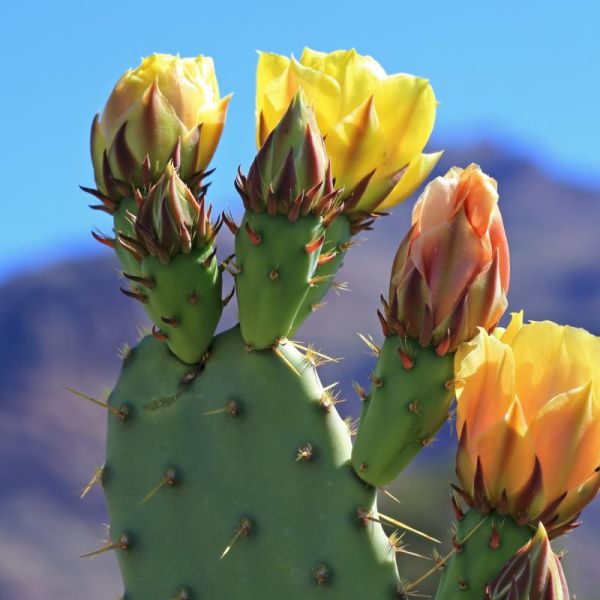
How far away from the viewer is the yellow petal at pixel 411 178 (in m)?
1.75

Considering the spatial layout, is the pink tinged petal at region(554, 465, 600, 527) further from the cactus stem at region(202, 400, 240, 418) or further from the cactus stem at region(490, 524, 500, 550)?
the cactus stem at region(202, 400, 240, 418)

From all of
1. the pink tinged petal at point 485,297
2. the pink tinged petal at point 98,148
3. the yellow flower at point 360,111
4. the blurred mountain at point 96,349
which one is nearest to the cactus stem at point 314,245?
the yellow flower at point 360,111

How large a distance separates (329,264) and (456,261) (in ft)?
0.90

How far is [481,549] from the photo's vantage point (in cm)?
149

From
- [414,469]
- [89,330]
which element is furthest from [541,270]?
[414,469]

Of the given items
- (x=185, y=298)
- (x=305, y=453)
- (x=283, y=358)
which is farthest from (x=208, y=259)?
(x=305, y=453)

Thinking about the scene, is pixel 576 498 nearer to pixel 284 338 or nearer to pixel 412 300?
pixel 412 300

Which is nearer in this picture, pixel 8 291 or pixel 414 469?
pixel 414 469

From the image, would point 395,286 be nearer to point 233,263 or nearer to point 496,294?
point 496,294

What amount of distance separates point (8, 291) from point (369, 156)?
29008mm

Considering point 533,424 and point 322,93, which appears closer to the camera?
point 533,424

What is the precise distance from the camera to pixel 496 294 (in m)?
1.56

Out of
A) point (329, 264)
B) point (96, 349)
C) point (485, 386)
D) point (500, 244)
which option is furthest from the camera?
point (96, 349)

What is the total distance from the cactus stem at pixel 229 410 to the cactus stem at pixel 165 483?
0.09 m
